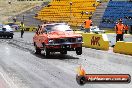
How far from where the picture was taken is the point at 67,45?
19406 millimetres

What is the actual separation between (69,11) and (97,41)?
1964 inches

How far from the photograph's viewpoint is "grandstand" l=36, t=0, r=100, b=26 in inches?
2827

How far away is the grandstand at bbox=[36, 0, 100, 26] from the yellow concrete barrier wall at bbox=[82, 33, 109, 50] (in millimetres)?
39938

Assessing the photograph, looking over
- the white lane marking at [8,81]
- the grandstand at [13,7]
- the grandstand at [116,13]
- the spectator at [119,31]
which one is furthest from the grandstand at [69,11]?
the white lane marking at [8,81]

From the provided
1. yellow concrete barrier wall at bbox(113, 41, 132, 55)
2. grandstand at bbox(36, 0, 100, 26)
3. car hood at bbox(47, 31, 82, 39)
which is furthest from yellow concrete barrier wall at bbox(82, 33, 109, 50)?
grandstand at bbox(36, 0, 100, 26)

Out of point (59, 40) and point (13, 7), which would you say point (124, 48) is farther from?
point (13, 7)

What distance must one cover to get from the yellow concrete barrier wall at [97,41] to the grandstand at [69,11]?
131 feet

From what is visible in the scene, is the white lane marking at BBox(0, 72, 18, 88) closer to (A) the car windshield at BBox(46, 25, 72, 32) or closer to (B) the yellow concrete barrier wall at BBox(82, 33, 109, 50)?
(A) the car windshield at BBox(46, 25, 72, 32)

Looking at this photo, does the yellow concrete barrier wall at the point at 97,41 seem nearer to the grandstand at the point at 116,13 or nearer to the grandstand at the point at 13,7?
the grandstand at the point at 116,13

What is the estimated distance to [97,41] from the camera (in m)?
27.1

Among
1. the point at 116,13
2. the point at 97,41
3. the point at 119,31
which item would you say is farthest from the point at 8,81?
the point at 116,13

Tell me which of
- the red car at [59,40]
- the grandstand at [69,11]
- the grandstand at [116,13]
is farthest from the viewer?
the grandstand at [69,11]

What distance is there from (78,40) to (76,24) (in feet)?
163

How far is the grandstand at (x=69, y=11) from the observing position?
71.8 meters
